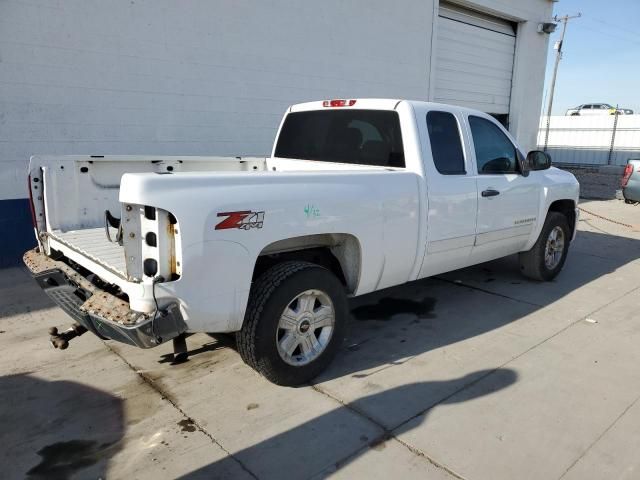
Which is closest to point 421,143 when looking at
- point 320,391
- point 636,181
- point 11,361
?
point 320,391

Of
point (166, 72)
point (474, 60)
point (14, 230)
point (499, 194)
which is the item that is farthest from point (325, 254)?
point (474, 60)

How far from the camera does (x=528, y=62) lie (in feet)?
47.6

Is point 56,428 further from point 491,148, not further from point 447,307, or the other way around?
point 491,148

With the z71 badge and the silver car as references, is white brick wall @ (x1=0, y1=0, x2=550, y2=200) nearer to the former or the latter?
the z71 badge

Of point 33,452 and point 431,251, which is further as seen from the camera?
point 431,251

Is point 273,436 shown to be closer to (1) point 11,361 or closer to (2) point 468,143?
(1) point 11,361

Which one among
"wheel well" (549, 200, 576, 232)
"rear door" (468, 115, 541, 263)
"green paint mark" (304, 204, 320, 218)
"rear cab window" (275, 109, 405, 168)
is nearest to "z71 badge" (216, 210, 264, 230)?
"green paint mark" (304, 204, 320, 218)

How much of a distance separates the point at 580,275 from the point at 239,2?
20.9ft

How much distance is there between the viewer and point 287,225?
3135 mm

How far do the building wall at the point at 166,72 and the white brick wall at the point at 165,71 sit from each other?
0.01 m

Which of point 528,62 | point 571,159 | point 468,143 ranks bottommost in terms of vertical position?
point 571,159

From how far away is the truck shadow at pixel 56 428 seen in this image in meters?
2.70

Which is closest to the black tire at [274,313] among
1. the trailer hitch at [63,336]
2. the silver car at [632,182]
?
the trailer hitch at [63,336]

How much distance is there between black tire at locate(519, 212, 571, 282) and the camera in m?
5.77
